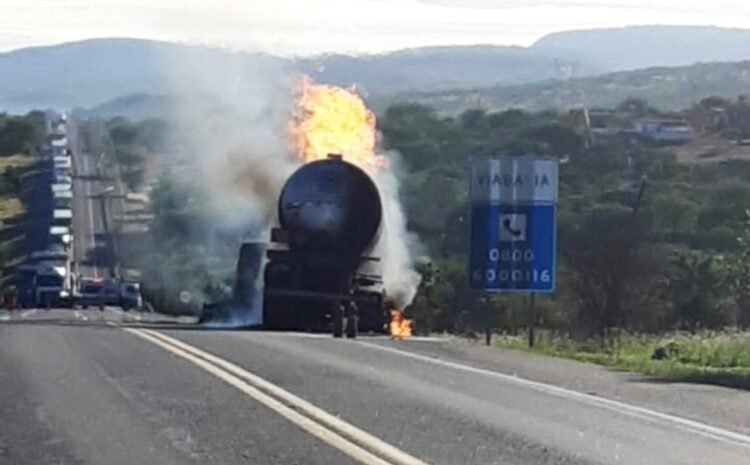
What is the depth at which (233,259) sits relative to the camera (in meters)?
57.6

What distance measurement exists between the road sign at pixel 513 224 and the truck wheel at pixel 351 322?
3.96 metres

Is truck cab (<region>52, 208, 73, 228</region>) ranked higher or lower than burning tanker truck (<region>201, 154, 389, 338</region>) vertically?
lower

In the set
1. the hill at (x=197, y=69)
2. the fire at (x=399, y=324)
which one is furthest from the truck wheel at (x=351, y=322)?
the hill at (x=197, y=69)

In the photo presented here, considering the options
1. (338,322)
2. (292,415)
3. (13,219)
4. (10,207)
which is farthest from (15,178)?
(292,415)

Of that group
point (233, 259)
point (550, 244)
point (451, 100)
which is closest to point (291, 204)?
point (550, 244)

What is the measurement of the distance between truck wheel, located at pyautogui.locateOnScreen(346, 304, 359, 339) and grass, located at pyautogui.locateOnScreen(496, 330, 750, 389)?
142 inches

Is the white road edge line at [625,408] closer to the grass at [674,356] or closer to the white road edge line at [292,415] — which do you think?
the grass at [674,356]

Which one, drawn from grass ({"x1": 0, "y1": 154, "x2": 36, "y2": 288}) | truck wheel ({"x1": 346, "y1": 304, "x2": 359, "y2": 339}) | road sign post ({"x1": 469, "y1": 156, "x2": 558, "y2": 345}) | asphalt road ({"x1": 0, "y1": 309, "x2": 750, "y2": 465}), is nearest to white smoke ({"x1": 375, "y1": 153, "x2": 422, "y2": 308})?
truck wheel ({"x1": 346, "y1": 304, "x2": 359, "y2": 339})

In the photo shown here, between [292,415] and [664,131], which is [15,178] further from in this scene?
[292,415]

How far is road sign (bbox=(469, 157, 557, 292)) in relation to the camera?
35875 millimetres

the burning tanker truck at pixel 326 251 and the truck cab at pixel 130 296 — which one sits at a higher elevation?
the burning tanker truck at pixel 326 251

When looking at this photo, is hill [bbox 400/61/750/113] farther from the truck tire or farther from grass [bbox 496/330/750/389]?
grass [bbox 496/330/750/389]

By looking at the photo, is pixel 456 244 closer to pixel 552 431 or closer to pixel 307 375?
pixel 307 375

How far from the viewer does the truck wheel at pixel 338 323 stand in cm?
3912
